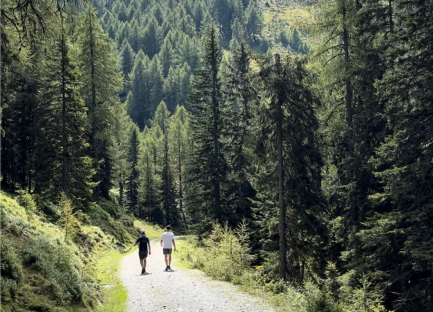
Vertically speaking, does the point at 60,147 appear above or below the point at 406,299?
above

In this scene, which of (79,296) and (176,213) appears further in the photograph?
(176,213)

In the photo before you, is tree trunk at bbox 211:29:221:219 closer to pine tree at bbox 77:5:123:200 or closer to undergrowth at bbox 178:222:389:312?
undergrowth at bbox 178:222:389:312

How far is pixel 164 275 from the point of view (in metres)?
16.2

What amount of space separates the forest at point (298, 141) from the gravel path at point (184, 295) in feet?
5.71

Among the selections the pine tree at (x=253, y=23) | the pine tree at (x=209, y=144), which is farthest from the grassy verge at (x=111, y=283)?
the pine tree at (x=253, y=23)

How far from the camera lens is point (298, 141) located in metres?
20.4

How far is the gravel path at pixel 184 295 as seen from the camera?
11094mm

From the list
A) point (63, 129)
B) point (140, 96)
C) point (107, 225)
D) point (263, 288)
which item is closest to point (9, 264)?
point (263, 288)

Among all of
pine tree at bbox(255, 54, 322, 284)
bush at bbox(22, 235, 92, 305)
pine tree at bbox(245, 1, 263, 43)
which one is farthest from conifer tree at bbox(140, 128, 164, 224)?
pine tree at bbox(245, 1, 263, 43)

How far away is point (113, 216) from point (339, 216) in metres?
25.8

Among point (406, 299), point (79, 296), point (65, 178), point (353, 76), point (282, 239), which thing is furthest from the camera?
Result: point (65, 178)

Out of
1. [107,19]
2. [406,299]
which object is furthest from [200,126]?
[107,19]

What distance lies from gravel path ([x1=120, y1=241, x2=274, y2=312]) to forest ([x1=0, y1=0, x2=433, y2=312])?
1739 millimetres

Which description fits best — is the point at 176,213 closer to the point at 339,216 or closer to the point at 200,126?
the point at 200,126
